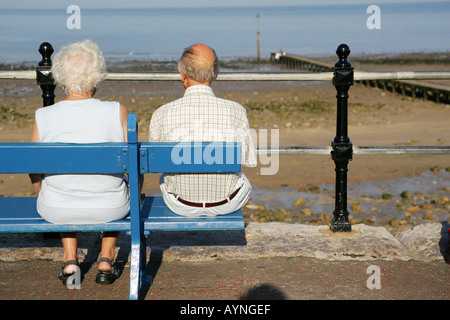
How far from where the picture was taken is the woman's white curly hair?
3.03 metres

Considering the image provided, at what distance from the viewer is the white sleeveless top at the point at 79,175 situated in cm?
301

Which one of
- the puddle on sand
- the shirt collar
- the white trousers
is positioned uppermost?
the shirt collar

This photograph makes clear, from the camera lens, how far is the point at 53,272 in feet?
11.5

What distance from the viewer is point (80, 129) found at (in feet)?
9.87

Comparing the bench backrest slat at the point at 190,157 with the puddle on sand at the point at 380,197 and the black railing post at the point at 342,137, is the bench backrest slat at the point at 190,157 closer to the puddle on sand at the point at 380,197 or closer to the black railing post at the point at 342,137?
the black railing post at the point at 342,137

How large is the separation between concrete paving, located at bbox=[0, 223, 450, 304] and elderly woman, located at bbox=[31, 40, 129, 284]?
0.49 meters

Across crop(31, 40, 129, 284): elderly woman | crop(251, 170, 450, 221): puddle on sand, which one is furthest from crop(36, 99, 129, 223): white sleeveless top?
crop(251, 170, 450, 221): puddle on sand

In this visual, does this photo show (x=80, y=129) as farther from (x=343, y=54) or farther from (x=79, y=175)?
(x=343, y=54)

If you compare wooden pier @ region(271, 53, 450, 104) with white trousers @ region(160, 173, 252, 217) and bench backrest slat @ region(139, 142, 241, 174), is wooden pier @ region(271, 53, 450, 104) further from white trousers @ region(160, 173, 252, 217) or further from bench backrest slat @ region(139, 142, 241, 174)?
bench backrest slat @ region(139, 142, 241, 174)

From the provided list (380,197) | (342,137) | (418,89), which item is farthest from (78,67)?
(418,89)

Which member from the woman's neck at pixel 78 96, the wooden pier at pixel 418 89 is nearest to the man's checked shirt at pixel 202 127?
the woman's neck at pixel 78 96

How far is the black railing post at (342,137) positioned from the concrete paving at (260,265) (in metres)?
0.13

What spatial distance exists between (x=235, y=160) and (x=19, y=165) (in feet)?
3.47
